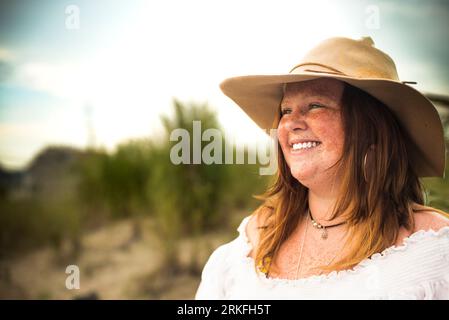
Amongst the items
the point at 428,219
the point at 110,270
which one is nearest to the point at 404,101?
the point at 428,219

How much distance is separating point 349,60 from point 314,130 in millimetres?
235

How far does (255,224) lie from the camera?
5.58 ft

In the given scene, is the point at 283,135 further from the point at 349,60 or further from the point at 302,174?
the point at 349,60

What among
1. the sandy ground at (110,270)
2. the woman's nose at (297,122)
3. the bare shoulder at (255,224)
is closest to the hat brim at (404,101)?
the woman's nose at (297,122)

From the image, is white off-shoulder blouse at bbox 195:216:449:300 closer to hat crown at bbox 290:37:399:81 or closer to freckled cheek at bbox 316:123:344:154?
freckled cheek at bbox 316:123:344:154

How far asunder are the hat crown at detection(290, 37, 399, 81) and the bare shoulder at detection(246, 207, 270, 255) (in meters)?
0.49

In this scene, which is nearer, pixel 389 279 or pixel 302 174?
pixel 389 279

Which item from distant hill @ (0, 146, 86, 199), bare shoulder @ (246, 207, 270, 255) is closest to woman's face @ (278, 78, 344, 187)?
bare shoulder @ (246, 207, 270, 255)

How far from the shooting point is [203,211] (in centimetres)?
461

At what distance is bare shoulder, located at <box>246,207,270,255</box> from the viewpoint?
1.65 metres

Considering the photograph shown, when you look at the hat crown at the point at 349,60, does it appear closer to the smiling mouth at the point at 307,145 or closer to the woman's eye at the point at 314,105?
the woman's eye at the point at 314,105
